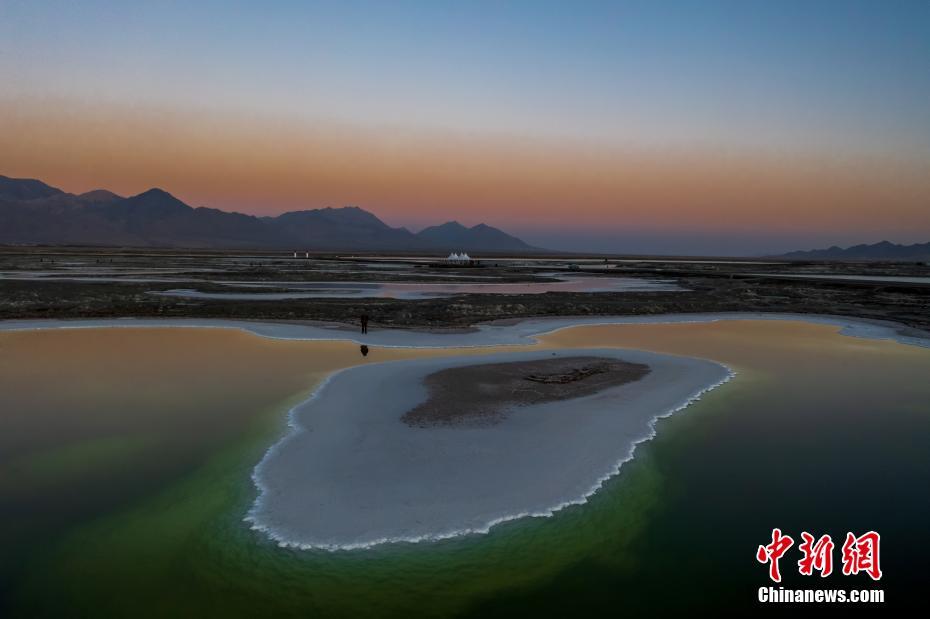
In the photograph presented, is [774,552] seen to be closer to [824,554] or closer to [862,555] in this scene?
[824,554]

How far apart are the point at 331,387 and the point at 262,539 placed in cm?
840

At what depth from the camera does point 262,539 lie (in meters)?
8.20

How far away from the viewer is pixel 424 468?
10.5m

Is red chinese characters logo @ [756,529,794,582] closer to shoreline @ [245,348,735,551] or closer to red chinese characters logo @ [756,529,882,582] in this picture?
red chinese characters logo @ [756,529,882,582]

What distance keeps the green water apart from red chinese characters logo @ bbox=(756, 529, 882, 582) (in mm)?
145

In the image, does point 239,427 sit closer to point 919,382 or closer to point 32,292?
point 919,382

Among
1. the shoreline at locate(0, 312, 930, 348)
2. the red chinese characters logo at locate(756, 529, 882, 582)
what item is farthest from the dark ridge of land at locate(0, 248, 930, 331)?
the red chinese characters logo at locate(756, 529, 882, 582)

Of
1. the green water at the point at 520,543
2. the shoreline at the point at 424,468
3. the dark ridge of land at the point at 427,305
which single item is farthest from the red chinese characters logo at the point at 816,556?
the dark ridge of land at the point at 427,305

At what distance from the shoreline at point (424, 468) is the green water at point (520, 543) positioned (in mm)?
374

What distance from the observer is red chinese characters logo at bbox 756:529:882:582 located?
25.3 feet

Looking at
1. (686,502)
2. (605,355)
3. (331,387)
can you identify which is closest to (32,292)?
(331,387)

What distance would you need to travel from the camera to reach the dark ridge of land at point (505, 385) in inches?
543

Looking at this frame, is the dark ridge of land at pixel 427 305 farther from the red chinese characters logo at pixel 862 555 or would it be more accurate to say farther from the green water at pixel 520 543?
the red chinese characters logo at pixel 862 555

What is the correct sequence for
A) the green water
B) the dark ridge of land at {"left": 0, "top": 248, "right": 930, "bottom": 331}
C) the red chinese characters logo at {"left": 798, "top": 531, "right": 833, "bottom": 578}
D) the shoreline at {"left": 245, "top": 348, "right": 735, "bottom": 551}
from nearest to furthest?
1. the green water
2. the red chinese characters logo at {"left": 798, "top": 531, "right": 833, "bottom": 578}
3. the shoreline at {"left": 245, "top": 348, "right": 735, "bottom": 551}
4. the dark ridge of land at {"left": 0, "top": 248, "right": 930, "bottom": 331}
